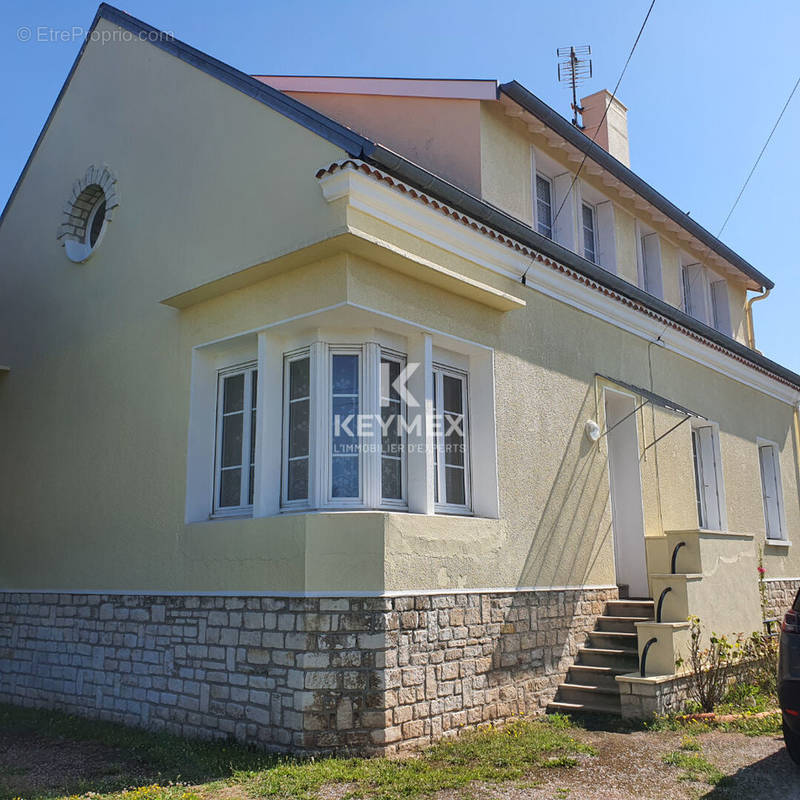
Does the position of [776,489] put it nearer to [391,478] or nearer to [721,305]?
[721,305]

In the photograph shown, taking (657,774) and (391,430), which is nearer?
(657,774)

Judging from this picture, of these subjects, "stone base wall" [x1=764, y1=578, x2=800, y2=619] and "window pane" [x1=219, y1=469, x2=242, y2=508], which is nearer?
"window pane" [x1=219, y1=469, x2=242, y2=508]

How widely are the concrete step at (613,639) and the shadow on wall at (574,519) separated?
24.1 inches

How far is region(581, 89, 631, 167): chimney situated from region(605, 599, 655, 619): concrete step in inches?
327

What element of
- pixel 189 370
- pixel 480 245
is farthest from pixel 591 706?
pixel 189 370

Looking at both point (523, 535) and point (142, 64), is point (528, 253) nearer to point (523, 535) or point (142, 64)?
point (523, 535)

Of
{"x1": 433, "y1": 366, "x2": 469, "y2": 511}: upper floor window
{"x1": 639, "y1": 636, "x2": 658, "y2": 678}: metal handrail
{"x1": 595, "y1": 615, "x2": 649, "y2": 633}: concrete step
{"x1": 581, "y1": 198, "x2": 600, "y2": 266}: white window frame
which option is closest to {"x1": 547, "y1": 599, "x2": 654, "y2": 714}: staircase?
{"x1": 595, "y1": 615, "x2": 649, "y2": 633}: concrete step

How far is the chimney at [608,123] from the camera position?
1431cm

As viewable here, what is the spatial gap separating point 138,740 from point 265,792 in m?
2.26

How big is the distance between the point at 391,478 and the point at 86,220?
6.00 meters

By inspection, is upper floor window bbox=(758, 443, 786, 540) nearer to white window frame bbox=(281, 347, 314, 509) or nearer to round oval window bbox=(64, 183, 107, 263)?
white window frame bbox=(281, 347, 314, 509)

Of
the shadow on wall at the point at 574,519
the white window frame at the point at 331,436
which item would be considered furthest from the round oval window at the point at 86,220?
the shadow on wall at the point at 574,519

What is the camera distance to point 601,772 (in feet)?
20.9

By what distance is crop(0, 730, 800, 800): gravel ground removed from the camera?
5.84 m
